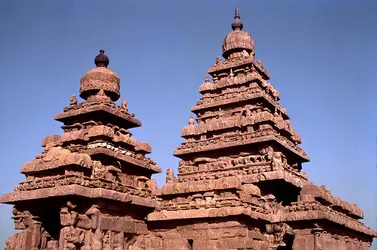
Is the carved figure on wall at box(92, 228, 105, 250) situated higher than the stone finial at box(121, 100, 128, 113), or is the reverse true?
the stone finial at box(121, 100, 128, 113)

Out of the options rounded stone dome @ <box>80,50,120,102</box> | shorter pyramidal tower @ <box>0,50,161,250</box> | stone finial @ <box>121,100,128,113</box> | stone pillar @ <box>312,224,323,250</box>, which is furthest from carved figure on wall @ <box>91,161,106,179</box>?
stone pillar @ <box>312,224,323,250</box>

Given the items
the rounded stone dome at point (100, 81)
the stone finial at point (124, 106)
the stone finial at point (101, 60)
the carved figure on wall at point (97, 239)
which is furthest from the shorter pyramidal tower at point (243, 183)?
the stone finial at point (101, 60)

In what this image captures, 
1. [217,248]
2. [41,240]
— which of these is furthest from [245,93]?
[41,240]

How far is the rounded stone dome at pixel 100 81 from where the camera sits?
22.1 m

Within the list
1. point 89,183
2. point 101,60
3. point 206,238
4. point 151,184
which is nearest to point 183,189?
point 206,238

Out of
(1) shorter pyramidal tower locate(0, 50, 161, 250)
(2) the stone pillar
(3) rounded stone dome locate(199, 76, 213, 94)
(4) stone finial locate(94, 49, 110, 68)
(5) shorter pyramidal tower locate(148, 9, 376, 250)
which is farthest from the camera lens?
(3) rounded stone dome locate(199, 76, 213, 94)

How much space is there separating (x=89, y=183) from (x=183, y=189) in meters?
3.81

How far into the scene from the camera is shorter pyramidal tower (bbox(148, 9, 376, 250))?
16.8 meters

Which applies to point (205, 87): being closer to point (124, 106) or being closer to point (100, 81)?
point (124, 106)

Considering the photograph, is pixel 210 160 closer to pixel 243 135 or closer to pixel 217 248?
pixel 243 135

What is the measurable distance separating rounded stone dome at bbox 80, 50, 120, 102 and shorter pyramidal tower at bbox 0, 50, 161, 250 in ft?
0.16

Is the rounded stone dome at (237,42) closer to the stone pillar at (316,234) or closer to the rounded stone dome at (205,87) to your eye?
the rounded stone dome at (205,87)

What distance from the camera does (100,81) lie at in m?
22.1

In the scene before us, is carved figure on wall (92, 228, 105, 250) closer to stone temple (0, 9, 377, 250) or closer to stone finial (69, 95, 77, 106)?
stone temple (0, 9, 377, 250)
